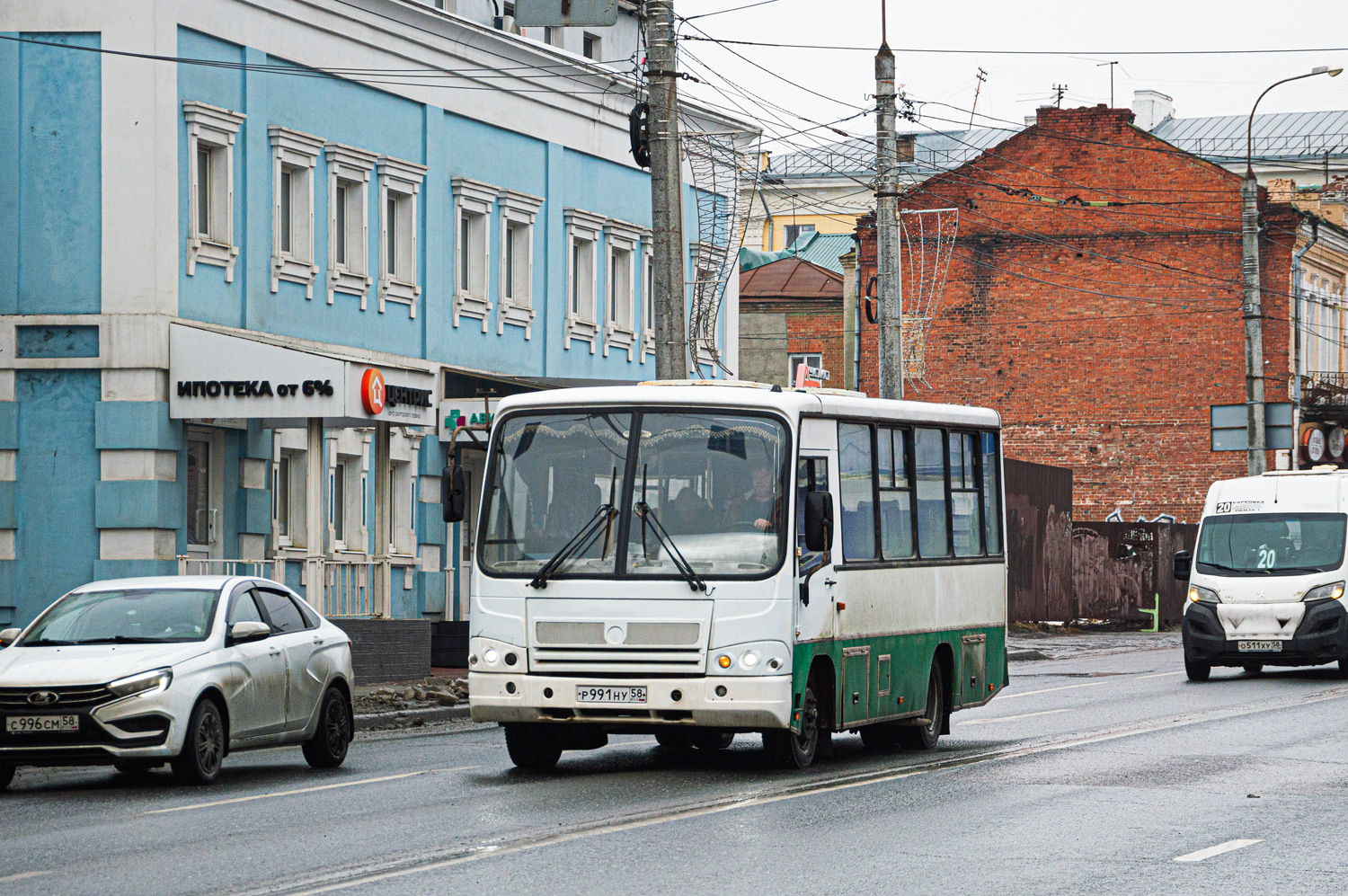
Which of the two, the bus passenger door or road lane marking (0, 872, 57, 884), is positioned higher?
the bus passenger door

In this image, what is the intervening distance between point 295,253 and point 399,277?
2.51 m

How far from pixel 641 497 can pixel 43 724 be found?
406 cm

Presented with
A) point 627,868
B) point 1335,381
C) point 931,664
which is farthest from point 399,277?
point 1335,381

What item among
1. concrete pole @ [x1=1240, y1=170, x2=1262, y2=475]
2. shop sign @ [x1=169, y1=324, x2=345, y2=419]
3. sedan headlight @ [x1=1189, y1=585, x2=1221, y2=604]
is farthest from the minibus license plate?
concrete pole @ [x1=1240, y1=170, x2=1262, y2=475]

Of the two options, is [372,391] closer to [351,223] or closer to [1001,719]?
[351,223]

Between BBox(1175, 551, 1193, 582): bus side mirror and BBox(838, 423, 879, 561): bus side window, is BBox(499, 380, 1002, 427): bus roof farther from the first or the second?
BBox(1175, 551, 1193, 582): bus side mirror

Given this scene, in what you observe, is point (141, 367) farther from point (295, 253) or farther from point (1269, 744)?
point (1269, 744)

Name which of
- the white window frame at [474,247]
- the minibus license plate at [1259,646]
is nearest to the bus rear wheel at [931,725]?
the minibus license plate at [1259,646]

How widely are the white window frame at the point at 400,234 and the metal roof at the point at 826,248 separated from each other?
44086 millimetres

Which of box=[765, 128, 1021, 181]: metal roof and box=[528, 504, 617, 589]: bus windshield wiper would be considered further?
box=[765, 128, 1021, 181]: metal roof

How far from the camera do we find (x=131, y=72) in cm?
2328

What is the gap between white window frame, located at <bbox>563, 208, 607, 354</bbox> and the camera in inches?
1304

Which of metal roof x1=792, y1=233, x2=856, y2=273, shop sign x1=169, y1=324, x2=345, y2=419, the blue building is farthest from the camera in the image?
metal roof x1=792, y1=233, x2=856, y2=273

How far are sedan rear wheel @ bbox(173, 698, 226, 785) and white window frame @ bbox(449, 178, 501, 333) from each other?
16250 mm
